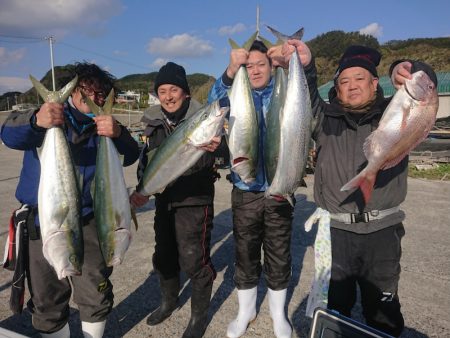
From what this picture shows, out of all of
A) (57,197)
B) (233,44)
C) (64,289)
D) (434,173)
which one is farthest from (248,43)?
(434,173)

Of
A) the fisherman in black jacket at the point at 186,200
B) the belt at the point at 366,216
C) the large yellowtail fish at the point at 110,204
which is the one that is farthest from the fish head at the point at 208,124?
the belt at the point at 366,216

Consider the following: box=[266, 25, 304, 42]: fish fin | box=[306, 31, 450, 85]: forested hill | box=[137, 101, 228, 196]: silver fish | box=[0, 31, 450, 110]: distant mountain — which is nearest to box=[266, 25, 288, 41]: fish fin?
box=[266, 25, 304, 42]: fish fin

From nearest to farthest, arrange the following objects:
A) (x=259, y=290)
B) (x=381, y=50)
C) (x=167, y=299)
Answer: (x=167, y=299) < (x=259, y=290) < (x=381, y=50)

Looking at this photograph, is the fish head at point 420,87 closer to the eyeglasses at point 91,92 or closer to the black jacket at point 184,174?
the black jacket at point 184,174

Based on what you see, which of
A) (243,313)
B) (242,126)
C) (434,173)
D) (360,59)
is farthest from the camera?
(434,173)

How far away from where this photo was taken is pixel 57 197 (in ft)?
7.82

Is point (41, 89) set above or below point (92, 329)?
above

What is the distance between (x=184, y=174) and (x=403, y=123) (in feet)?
6.58

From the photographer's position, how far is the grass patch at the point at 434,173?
36.9 feet

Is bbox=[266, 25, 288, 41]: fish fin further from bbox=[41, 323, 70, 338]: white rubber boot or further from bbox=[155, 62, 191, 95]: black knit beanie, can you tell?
bbox=[41, 323, 70, 338]: white rubber boot

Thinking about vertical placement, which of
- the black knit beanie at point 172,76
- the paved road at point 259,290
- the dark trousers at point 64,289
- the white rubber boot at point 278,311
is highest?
the black knit beanie at point 172,76

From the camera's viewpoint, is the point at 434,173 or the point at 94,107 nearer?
the point at 94,107

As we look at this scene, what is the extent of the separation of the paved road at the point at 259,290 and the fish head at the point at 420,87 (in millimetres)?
2538

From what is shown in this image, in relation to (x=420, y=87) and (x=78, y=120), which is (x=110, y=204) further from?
(x=420, y=87)
